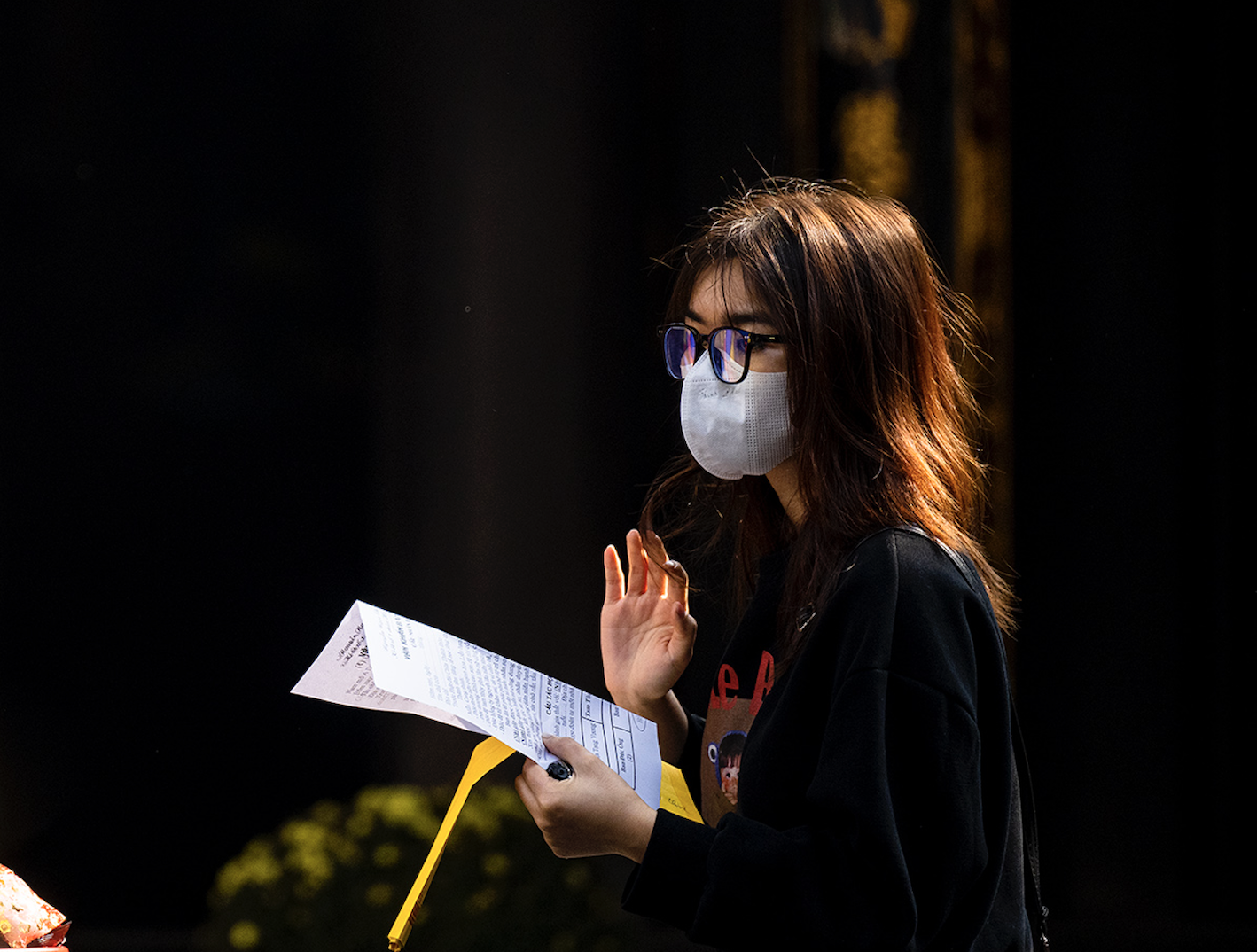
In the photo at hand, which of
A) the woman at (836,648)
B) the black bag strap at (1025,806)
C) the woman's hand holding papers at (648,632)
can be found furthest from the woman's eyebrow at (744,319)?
the woman's hand holding papers at (648,632)

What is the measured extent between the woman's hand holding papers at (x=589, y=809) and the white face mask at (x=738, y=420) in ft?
1.54

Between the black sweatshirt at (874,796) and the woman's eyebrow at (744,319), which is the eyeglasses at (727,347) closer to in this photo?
the woman's eyebrow at (744,319)

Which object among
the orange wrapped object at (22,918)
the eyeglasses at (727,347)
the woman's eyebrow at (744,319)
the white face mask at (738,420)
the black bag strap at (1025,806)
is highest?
the woman's eyebrow at (744,319)

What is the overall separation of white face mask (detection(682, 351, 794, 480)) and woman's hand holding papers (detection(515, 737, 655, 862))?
1.54 feet

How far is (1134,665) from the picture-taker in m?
3.30

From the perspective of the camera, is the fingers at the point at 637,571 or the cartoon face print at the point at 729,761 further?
the fingers at the point at 637,571

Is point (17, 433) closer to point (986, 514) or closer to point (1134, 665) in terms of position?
point (986, 514)

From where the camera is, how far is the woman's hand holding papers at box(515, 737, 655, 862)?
1.35 metres

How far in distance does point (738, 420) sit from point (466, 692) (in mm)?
511

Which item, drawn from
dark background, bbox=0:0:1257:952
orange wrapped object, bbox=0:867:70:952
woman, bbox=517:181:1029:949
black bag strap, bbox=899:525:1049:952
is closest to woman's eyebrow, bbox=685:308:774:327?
woman, bbox=517:181:1029:949

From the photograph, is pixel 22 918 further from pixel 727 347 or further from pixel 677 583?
pixel 727 347

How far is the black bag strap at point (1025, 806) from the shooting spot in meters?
1.41

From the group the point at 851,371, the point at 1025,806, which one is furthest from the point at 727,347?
the point at 1025,806

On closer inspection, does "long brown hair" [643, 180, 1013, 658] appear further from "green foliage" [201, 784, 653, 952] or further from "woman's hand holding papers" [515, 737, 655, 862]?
"green foliage" [201, 784, 653, 952]
